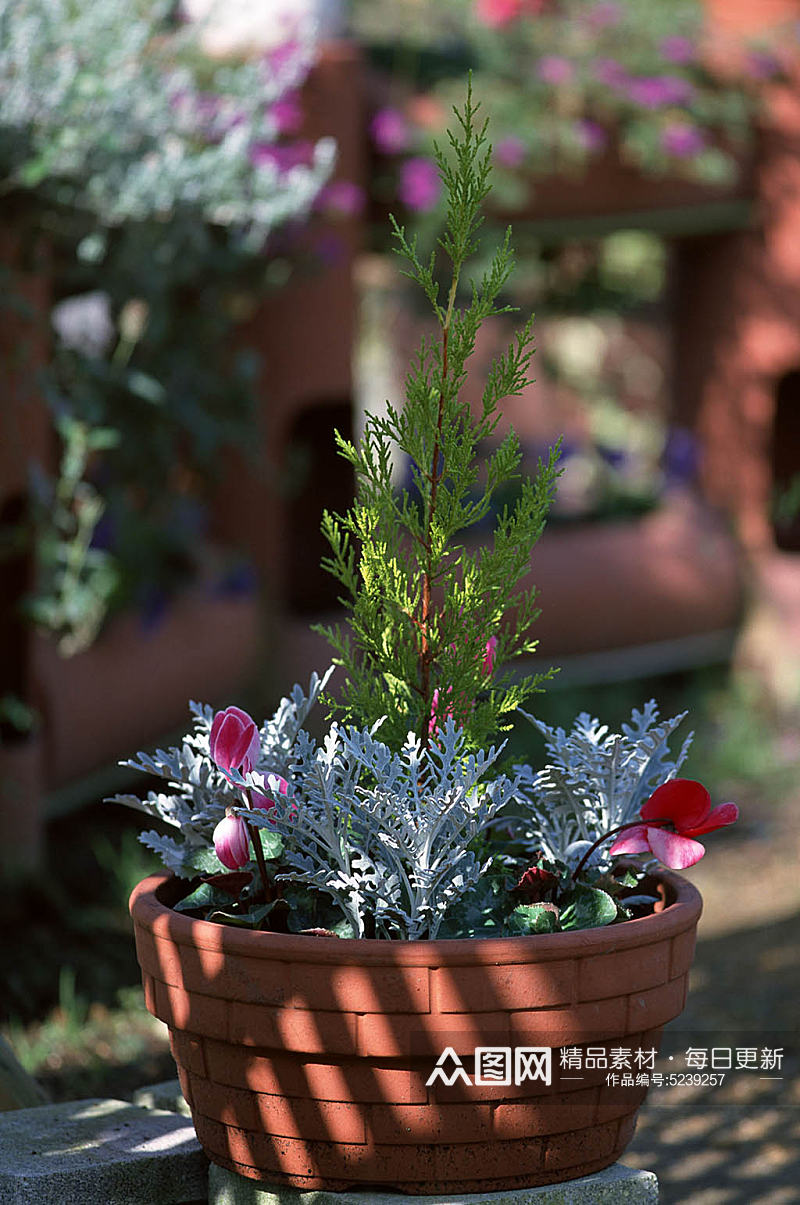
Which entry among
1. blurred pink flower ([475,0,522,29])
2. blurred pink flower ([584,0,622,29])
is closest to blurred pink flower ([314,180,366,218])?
blurred pink flower ([475,0,522,29])

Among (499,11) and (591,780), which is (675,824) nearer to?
(591,780)

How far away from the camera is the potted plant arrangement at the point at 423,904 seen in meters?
1.55

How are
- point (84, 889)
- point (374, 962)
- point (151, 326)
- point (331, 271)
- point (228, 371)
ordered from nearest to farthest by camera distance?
point (374, 962), point (151, 326), point (84, 889), point (228, 371), point (331, 271)

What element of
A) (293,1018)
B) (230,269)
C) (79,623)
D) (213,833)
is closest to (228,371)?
(230,269)

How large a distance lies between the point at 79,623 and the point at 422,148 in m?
2.16

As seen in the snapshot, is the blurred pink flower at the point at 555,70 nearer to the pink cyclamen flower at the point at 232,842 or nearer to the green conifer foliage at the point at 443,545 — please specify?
the green conifer foliage at the point at 443,545

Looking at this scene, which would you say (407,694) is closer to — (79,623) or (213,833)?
(213,833)

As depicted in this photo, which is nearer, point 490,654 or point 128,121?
point 490,654

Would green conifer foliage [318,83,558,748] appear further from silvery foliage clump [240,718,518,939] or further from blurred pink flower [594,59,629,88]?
blurred pink flower [594,59,629,88]

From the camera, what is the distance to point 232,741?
169 centimetres

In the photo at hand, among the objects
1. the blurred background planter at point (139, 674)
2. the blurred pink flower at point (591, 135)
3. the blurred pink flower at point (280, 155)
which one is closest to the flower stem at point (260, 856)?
the blurred background planter at point (139, 674)

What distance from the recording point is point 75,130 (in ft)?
10.3

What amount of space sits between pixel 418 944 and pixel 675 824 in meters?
0.36

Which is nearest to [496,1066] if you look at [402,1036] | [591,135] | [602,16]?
[402,1036]
